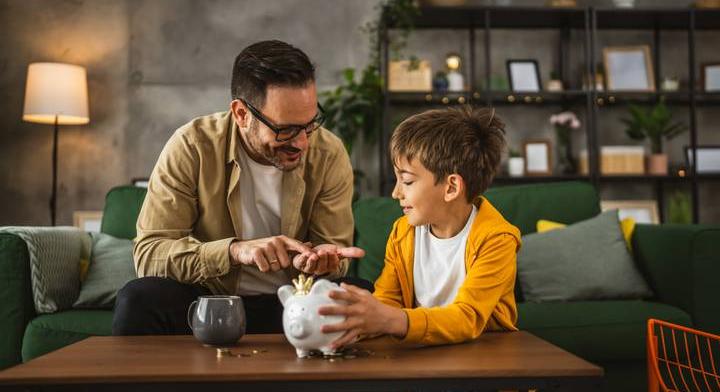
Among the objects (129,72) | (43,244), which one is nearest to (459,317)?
(43,244)

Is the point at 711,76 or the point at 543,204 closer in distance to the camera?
the point at 543,204

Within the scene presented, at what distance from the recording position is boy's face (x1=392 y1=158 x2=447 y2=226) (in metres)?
1.61

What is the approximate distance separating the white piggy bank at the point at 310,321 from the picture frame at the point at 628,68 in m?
4.03

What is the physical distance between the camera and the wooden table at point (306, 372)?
102 cm

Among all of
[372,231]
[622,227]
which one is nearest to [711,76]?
[622,227]

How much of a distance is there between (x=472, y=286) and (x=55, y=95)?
3345 mm

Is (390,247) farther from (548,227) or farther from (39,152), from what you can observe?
(39,152)

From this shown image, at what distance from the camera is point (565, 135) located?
469 centimetres

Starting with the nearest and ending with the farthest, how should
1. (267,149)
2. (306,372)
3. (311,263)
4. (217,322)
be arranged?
(306,372) → (217,322) → (311,263) → (267,149)

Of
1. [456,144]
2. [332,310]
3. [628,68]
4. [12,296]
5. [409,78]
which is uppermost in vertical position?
[628,68]

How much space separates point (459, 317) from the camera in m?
1.31

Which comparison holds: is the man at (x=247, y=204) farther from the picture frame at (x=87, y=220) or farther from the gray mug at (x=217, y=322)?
the picture frame at (x=87, y=220)

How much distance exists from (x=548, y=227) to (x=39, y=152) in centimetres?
325

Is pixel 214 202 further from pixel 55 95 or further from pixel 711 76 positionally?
pixel 711 76
